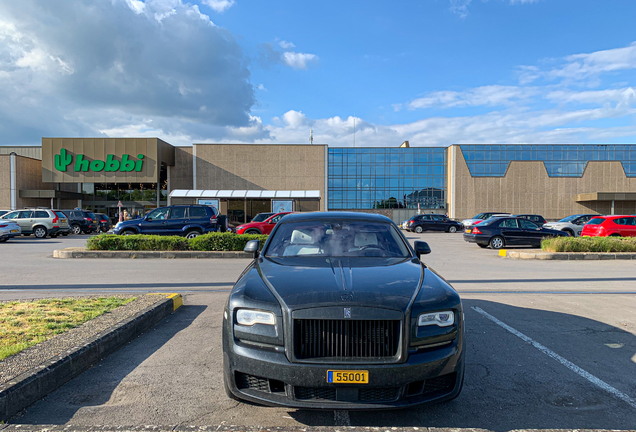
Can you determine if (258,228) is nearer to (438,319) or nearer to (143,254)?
(143,254)

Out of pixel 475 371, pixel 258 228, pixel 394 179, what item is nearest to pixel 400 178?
pixel 394 179

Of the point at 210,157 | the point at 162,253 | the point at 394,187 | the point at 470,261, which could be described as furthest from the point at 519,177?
the point at 162,253

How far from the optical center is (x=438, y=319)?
9.95ft

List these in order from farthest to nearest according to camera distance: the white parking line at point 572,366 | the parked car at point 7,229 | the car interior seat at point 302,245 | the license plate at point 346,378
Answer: the parked car at point 7,229, the car interior seat at point 302,245, the white parking line at point 572,366, the license plate at point 346,378

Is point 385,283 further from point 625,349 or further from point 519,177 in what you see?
point 519,177

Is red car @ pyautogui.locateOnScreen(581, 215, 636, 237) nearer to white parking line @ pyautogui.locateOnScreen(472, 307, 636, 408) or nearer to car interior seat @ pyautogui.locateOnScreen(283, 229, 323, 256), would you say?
white parking line @ pyautogui.locateOnScreen(472, 307, 636, 408)

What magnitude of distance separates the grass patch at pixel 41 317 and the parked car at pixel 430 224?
27.2 metres

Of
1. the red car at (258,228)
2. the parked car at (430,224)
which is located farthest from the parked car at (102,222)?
the parked car at (430,224)

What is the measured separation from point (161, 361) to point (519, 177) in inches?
1978

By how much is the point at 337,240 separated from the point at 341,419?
6.30ft

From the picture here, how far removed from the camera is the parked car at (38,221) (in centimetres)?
2283

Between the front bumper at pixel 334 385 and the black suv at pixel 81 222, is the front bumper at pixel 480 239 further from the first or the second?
the black suv at pixel 81 222

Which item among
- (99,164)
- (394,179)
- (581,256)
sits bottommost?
(581,256)

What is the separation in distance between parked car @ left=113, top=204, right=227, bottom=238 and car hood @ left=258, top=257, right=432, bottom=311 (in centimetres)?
1440
